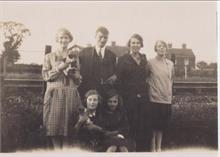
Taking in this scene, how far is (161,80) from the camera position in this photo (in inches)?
68.1

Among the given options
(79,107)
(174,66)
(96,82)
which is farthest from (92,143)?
(174,66)

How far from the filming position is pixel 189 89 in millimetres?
1753

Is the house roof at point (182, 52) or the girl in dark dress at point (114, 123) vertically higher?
the house roof at point (182, 52)

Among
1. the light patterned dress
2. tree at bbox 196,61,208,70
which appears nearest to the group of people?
the light patterned dress

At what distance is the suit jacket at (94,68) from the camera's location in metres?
1.69

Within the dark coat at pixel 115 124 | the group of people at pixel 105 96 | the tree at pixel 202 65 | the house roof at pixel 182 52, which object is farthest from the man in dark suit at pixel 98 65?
the tree at pixel 202 65

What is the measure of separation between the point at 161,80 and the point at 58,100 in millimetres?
490

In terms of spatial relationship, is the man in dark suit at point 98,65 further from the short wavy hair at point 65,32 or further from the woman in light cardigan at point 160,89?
the woman in light cardigan at point 160,89

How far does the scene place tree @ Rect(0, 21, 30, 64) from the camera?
1662 millimetres

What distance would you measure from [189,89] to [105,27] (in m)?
0.50

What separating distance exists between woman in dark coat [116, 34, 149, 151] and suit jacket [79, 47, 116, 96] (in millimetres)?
43

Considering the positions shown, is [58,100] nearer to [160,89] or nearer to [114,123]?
[114,123]

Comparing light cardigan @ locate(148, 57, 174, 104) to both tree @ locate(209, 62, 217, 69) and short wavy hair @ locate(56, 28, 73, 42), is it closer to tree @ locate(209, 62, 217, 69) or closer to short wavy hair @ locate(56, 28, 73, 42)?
tree @ locate(209, 62, 217, 69)

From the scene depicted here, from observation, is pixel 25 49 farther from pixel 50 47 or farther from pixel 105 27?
pixel 105 27
